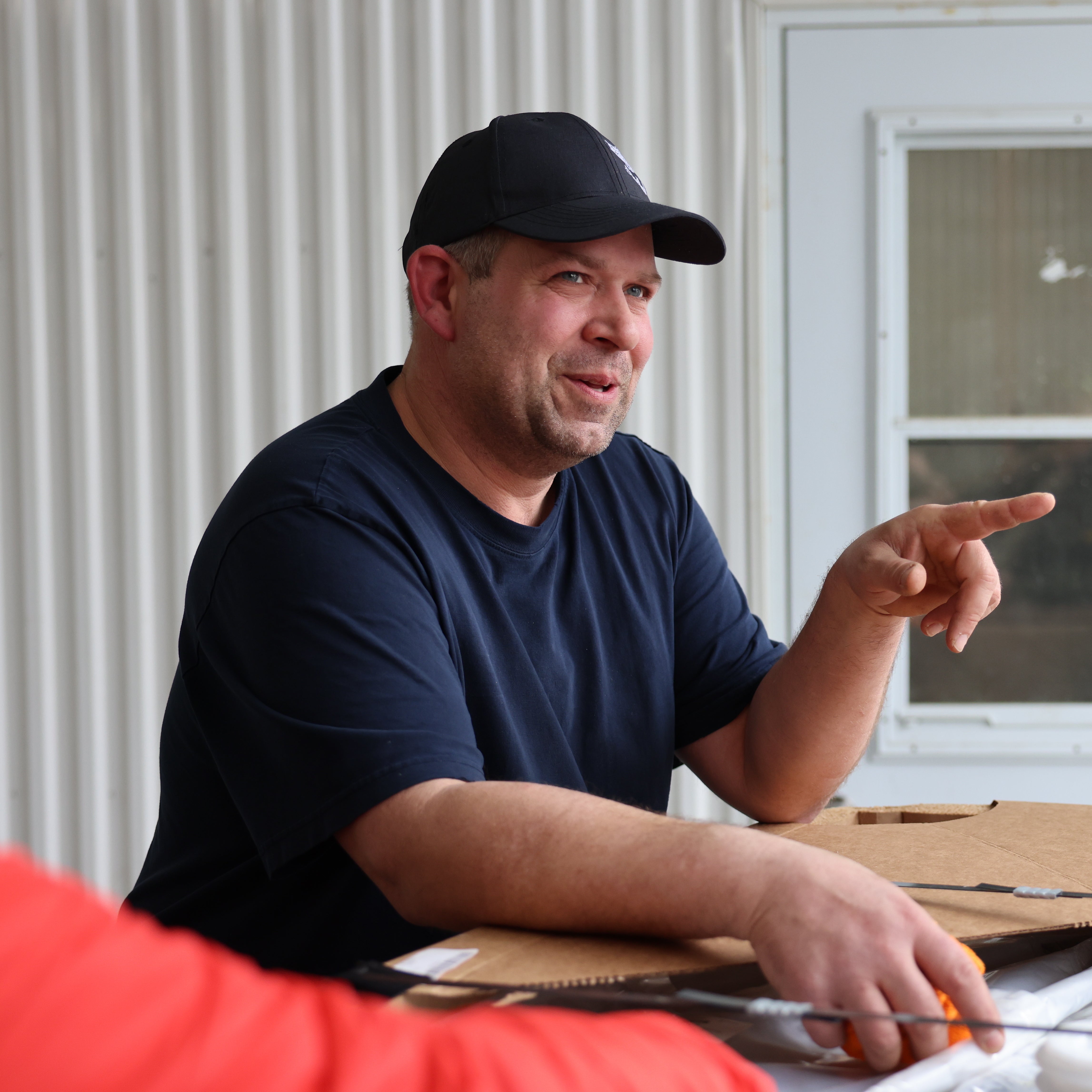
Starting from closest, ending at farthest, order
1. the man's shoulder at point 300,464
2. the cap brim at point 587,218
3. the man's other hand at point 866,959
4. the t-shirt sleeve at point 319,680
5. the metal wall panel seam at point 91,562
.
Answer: the man's other hand at point 866,959 < the t-shirt sleeve at point 319,680 < the man's shoulder at point 300,464 < the cap brim at point 587,218 < the metal wall panel seam at point 91,562

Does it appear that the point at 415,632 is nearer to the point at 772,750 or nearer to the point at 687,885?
the point at 687,885

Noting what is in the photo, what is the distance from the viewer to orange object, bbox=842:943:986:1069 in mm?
627

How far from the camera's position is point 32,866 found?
1.02ft

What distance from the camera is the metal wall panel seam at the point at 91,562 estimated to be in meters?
2.26

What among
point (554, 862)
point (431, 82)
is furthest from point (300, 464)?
point (431, 82)

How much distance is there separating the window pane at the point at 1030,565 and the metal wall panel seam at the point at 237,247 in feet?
4.40

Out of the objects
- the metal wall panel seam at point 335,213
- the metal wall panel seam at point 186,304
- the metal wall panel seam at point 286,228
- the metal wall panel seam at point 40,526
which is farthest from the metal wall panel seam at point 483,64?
the metal wall panel seam at point 40,526

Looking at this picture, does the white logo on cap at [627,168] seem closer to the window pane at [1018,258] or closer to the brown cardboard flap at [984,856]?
the brown cardboard flap at [984,856]

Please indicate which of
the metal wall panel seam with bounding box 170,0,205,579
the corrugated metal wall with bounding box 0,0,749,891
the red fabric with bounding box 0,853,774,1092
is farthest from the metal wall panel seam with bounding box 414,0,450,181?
the red fabric with bounding box 0,853,774,1092

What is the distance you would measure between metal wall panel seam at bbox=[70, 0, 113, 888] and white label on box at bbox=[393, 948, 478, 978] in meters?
1.78

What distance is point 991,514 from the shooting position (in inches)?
42.6

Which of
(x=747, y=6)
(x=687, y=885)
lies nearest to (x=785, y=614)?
(x=747, y=6)

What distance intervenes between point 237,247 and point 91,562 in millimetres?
704

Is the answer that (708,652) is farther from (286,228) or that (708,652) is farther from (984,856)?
(286,228)
